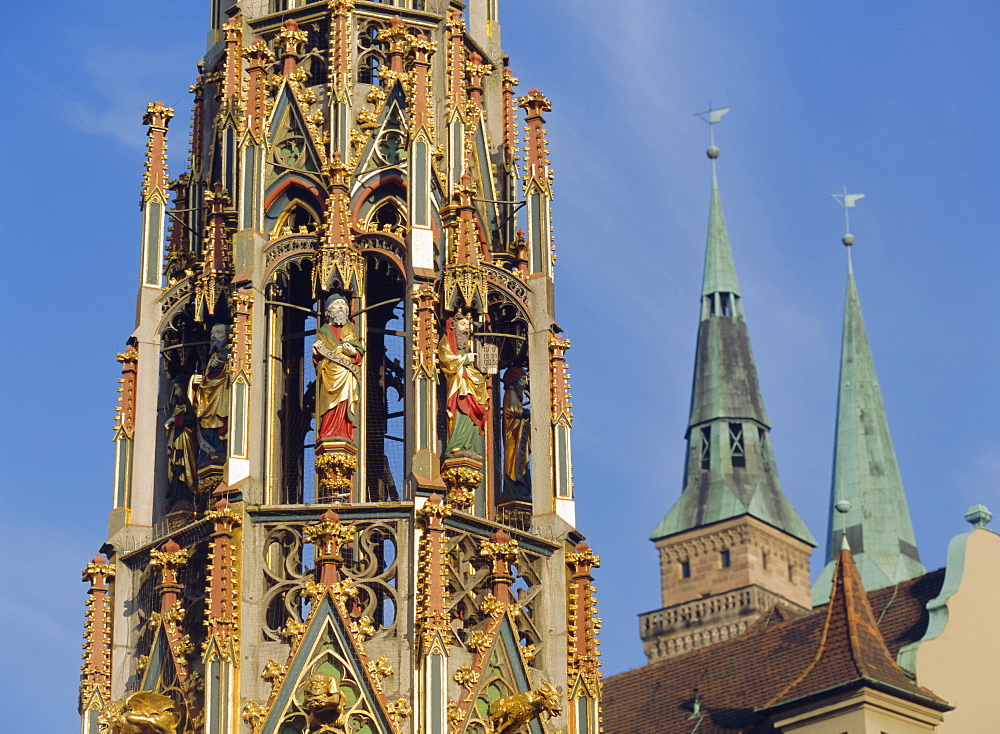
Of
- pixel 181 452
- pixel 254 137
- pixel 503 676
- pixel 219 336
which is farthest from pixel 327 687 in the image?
pixel 254 137

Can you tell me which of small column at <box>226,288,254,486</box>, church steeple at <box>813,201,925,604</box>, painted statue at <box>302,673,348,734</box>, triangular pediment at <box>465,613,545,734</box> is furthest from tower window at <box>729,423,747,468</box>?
painted statue at <box>302,673,348,734</box>

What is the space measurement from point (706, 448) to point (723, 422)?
144cm

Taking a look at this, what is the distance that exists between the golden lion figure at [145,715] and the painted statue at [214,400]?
3235 millimetres

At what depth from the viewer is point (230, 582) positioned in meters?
32.5

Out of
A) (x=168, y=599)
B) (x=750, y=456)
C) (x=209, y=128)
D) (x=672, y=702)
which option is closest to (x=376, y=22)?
(x=209, y=128)

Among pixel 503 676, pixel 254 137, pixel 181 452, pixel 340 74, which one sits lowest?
pixel 503 676

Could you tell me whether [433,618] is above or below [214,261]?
below

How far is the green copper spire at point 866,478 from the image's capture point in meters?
111

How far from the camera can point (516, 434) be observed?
36.2 m

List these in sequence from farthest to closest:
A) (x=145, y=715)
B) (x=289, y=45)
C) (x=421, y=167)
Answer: (x=289, y=45) → (x=421, y=167) → (x=145, y=715)

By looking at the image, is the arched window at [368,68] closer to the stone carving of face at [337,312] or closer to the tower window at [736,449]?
the stone carving of face at [337,312]

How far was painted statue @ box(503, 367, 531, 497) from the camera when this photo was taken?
35.9 meters

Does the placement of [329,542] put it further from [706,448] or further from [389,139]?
[706,448]

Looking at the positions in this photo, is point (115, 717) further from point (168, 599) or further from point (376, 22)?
point (376, 22)
